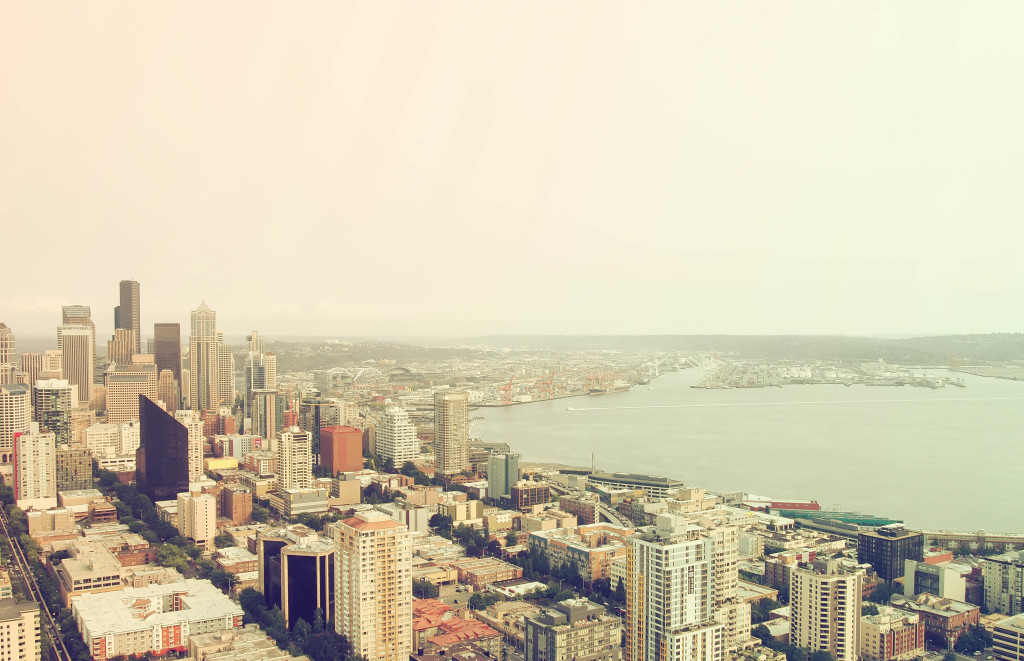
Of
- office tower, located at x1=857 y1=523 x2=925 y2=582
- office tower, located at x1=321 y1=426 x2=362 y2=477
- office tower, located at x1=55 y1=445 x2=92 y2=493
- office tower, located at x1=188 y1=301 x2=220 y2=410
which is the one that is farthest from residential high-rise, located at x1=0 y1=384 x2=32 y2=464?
office tower, located at x1=857 y1=523 x2=925 y2=582

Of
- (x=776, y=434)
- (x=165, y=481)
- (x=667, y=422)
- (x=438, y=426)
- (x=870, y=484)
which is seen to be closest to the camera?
(x=165, y=481)

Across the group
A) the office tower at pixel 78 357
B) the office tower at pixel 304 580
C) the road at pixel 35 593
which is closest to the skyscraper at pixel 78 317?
the office tower at pixel 78 357

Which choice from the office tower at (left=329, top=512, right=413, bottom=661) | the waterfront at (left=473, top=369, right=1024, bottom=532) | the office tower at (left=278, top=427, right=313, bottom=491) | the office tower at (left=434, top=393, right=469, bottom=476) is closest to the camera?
the office tower at (left=329, top=512, right=413, bottom=661)

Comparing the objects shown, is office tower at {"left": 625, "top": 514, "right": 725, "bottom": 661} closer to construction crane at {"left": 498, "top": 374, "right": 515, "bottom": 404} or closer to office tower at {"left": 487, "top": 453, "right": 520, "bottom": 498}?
office tower at {"left": 487, "top": 453, "right": 520, "bottom": 498}

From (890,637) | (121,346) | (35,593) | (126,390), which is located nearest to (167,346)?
(121,346)

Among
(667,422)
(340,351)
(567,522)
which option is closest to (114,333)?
(340,351)

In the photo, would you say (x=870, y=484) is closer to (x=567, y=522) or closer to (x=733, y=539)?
(x=567, y=522)
